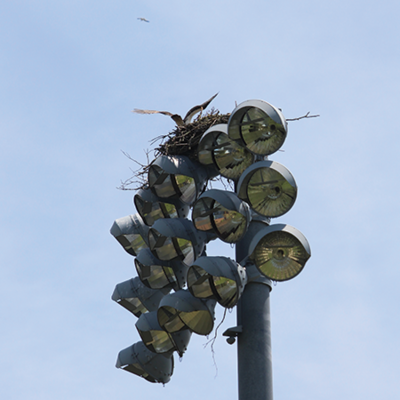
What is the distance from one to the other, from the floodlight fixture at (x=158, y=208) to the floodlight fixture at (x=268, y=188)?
2224 mm

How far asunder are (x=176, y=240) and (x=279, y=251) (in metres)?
1.73

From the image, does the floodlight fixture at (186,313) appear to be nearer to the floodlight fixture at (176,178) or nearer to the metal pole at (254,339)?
the metal pole at (254,339)

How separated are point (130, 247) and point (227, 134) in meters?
3.02

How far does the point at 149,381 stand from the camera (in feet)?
38.2

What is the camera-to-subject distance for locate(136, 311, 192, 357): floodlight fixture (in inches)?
430

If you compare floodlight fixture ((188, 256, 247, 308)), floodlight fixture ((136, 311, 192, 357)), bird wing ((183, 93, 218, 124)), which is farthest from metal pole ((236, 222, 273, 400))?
bird wing ((183, 93, 218, 124))

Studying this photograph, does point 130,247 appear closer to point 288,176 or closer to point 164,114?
point 164,114

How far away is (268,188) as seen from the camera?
9.77m

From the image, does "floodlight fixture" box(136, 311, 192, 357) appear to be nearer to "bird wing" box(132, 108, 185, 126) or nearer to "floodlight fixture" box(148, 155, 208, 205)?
"floodlight fixture" box(148, 155, 208, 205)

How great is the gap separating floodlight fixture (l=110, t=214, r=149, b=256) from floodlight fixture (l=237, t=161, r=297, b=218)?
3.00 metres

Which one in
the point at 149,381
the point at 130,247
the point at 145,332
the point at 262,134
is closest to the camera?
the point at 262,134

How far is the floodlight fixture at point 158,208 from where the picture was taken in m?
11.9

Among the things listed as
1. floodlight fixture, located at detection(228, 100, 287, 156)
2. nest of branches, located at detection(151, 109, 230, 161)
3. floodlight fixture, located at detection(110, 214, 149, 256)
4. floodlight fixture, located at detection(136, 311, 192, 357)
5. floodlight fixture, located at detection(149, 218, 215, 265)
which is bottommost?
floodlight fixture, located at detection(136, 311, 192, 357)

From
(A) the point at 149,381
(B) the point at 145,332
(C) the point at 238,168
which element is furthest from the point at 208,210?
(A) the point at 149,381
